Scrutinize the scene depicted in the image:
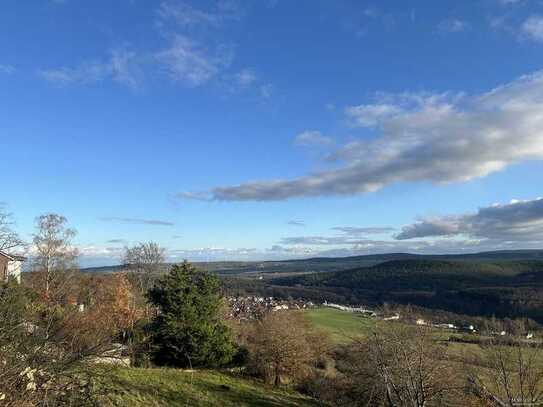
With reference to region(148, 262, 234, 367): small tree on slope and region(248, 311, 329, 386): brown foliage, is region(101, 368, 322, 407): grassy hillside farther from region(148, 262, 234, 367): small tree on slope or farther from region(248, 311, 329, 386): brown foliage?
region(248, 311, 329, 386): brown foliage

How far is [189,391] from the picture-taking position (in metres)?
19.7

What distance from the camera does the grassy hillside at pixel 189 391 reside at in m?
16.2

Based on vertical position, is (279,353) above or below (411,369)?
below

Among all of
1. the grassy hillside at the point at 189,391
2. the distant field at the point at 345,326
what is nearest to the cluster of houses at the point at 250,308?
the distant field at the point at 345,326

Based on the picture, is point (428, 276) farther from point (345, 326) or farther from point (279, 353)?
point (279, 353)

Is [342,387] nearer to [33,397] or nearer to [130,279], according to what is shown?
[33,397]

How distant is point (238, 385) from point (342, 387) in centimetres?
608

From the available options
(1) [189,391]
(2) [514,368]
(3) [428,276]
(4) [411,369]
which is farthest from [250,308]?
(3) [428,276]

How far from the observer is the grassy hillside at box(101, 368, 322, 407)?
1617 cm

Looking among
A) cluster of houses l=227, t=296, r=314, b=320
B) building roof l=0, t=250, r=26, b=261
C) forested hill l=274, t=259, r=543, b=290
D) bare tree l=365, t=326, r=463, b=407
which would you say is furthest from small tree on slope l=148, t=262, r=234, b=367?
forested hill l=274, t=259, r=543, b=290

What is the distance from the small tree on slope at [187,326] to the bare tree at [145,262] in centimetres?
1290

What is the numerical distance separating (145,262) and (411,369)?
34.6m

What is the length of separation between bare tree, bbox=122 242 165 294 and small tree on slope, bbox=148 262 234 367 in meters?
12.9

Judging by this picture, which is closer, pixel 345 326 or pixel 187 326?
pixel 187 326
